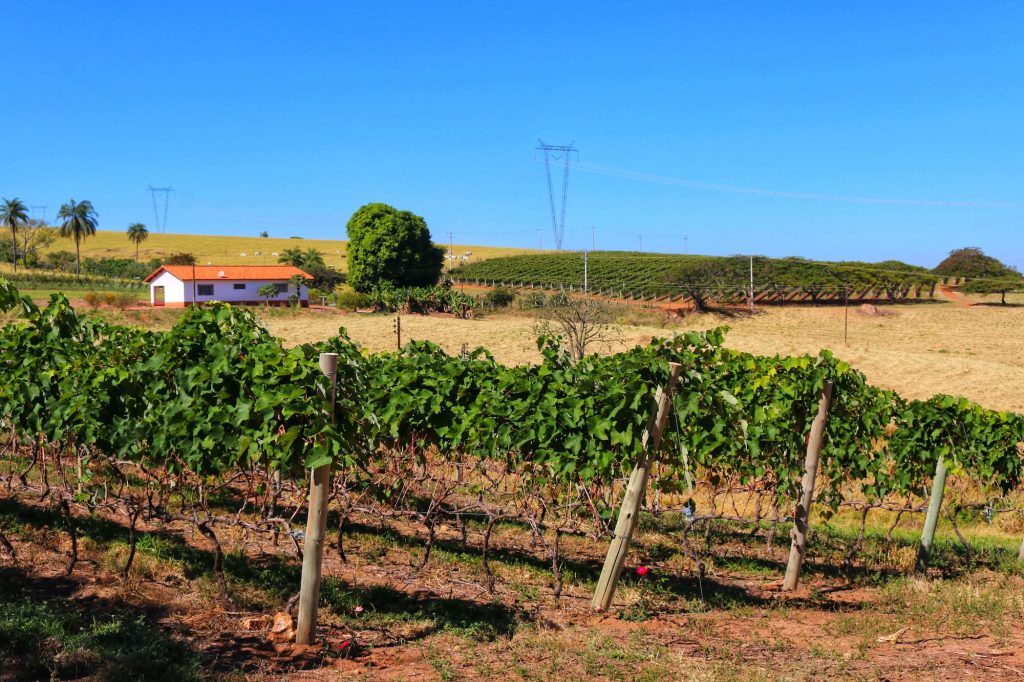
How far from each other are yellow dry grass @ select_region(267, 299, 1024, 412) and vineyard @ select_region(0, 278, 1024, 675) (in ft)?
56.7

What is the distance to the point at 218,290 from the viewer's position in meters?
53.5

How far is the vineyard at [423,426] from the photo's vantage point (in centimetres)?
595

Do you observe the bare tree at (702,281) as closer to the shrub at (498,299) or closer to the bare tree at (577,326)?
the shrub at (498,299)

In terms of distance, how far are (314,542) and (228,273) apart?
52035 millimetres

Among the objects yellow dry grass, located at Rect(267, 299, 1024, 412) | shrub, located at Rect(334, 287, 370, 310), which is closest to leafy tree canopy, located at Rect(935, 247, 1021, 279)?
yellow dry grass, located at Rect(267, 299, 1024, 412)

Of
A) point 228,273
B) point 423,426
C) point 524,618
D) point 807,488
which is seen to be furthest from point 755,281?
point 524,618

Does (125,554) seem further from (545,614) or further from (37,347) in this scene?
(545,614)

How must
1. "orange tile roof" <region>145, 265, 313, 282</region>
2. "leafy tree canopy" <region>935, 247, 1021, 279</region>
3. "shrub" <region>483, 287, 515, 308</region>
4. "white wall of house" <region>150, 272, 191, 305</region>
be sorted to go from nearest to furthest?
"white wall of house" <region>150, 272, 191, 305</region> → "orange tile roof" <region>145, 265, 313, 282</region> → "shrub" <region>483, 287, 515, 308</region> → "leafy tree canopy" <region>935, 247, 1021, 279</region>

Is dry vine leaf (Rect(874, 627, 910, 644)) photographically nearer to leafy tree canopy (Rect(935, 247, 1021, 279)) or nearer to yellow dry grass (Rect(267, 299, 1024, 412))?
yellow dry grass (Rect(267, 299, 1024, 412))

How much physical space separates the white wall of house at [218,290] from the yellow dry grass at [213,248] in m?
38.2

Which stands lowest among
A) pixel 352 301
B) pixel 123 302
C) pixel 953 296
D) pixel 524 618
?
pixel 524 618

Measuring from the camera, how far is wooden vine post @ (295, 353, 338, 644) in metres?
5.35

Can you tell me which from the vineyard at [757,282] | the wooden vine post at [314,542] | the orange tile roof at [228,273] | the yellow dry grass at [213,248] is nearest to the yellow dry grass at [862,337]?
the vineyard at [757,282]

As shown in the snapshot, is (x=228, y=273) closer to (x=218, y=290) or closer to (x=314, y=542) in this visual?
(x=218, y=290)
